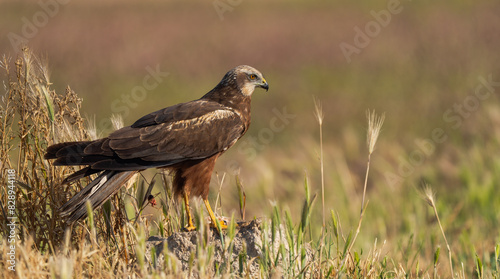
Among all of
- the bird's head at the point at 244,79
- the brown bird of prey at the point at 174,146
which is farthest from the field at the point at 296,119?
the bird's head at the point at 244,79

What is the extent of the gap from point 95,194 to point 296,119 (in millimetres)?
9451

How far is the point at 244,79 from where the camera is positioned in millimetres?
5000

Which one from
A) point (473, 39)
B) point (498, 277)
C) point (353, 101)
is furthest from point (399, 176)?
point (473, 39)

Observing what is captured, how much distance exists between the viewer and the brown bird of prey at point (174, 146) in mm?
4145

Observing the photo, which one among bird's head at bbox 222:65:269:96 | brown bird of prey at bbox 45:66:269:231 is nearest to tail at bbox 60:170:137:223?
brown bird of prey at bbox 45:66:269:231

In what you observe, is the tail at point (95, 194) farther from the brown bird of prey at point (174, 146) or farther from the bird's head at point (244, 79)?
the bird's head at point (244, 79)

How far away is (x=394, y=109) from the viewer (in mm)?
13008

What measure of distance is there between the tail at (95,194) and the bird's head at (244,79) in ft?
3.63

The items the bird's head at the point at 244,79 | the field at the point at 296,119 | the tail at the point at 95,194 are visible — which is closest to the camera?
the tail at the point at 95,194

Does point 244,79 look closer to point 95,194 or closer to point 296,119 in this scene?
point 95,194

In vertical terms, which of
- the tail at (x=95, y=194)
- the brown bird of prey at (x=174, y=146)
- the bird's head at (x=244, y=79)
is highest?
the bird's head at (x=244, y=79)

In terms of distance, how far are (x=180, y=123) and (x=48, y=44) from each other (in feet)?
41.0

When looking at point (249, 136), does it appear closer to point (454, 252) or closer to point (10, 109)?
point (454, 252)

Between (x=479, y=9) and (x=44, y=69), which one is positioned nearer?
(x=44, y=69)
